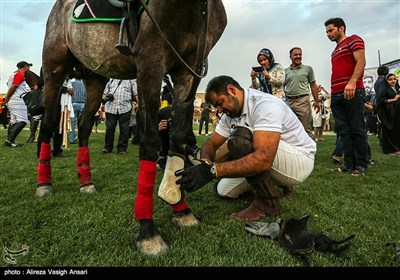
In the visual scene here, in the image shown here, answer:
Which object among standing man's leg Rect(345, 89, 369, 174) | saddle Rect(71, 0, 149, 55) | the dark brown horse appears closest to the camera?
the dark brown horse

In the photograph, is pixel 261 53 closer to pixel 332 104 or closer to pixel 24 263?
pixel 332 104

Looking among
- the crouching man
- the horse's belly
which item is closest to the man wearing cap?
the horse's belly

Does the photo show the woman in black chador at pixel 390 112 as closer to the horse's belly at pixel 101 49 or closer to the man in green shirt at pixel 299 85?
the man in green shirt at pixel 299 85

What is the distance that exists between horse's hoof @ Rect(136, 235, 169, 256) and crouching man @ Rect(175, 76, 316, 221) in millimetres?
449

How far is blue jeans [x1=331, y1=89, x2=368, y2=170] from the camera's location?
181 inches

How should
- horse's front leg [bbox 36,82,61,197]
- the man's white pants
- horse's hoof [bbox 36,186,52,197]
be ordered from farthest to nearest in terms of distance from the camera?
horse's front leg [bbox 36,82,61,197]
horse's hoof [bbox 36,186,52,197]
the man's white pants

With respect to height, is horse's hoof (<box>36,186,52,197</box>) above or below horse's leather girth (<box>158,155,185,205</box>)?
below

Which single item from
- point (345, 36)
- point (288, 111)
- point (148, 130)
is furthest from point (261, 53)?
point (148, 130)

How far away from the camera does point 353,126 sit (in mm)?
4695

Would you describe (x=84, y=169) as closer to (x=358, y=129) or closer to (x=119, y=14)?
(x=119, y=14)

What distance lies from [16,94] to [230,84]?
27.6 feet

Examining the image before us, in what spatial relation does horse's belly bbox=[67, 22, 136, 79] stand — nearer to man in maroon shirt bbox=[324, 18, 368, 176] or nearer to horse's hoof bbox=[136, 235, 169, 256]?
horse's hoof bbox=[136, 235, 169, 256]

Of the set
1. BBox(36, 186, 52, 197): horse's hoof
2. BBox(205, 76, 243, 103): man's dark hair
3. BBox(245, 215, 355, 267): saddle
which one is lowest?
BBox(245, 215, 355, 267): saddle

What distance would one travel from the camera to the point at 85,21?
2549 millimetres
